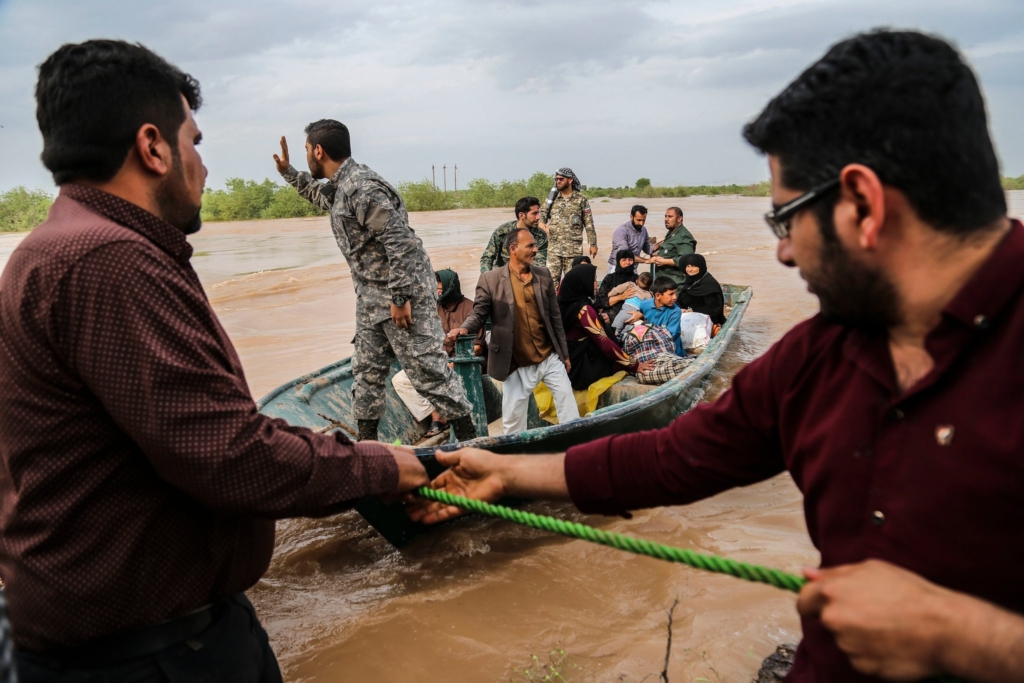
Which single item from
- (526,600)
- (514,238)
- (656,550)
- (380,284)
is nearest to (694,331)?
(514,238)

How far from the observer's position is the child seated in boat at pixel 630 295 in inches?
284

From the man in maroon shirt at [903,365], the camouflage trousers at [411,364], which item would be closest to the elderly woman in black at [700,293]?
the camouflage trousers at [411,364]

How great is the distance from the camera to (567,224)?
978 cm

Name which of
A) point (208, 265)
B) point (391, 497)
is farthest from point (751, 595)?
point (208, 265)

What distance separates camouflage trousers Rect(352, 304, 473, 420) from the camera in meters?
4.69

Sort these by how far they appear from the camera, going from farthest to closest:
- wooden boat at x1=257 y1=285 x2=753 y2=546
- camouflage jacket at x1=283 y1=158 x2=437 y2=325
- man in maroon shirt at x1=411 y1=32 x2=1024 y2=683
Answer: camouflage jacket at x1=283 y1=158 x2=437 y2=325, wooden boat at x1=257 y1=285 x2=753 y2=546, man in maroon shirt at x1=411 y1=32 x2=1024 y2=683

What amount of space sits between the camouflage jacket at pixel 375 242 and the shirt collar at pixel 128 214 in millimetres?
3008

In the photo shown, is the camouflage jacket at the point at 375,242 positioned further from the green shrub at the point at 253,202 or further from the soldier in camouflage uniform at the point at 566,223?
the green shrub at the point at 253,202

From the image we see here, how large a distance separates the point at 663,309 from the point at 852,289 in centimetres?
637

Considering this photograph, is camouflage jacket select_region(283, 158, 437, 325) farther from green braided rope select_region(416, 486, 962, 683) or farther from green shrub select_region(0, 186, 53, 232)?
green shrub select_region(0, 186, 53, 232)

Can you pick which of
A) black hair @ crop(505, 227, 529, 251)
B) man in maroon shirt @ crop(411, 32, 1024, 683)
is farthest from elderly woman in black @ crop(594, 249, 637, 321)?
man in maroon shirt @ crop(411, 32, 1024, 683)

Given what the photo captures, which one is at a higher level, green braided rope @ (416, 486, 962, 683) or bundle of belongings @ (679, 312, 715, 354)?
green braided rope @ (416, 486, 962, 683)

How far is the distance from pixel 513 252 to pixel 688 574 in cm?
270

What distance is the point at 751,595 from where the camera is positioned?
381 cm
